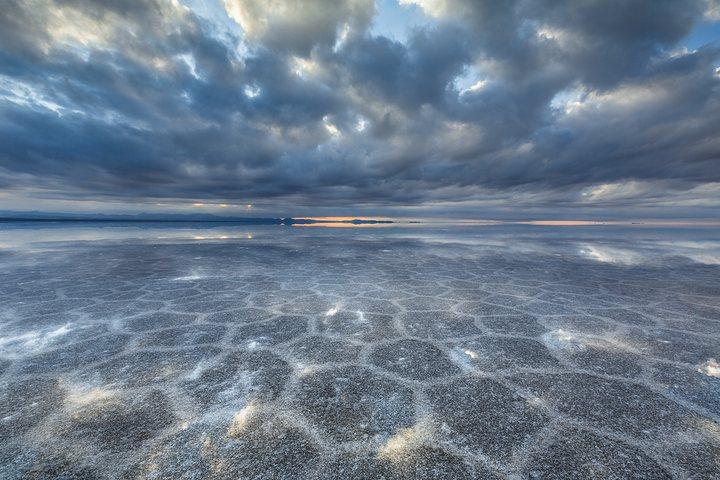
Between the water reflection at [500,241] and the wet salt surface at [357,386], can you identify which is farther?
the water reflection at [500,241]

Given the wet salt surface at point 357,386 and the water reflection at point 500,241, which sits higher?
the wet salt surface at point 357,386

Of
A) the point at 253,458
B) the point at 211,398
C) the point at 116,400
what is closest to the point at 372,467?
the point at 253,458

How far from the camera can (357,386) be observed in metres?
2.89

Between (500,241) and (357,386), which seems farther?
(500,241)

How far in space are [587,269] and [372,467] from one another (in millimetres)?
10882

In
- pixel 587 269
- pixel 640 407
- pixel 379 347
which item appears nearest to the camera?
pixel 640 407

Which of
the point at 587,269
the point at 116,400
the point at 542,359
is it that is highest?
the point at 116,400

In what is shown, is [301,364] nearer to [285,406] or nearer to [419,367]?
[285,406]

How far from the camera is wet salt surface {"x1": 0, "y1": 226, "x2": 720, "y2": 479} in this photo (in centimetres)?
202

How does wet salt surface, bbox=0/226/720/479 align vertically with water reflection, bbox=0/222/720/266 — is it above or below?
above

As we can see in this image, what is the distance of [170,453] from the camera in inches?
80.7

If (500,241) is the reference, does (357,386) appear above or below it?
above

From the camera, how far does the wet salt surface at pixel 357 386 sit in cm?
202

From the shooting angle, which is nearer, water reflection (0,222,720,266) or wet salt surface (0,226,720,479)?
wet salt surface (0,226,720,479)
